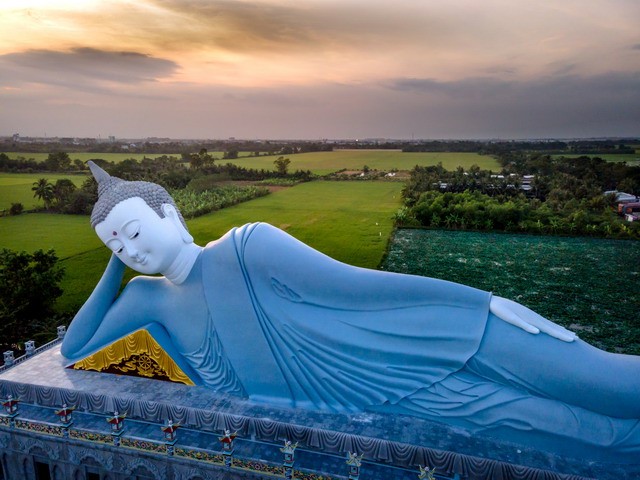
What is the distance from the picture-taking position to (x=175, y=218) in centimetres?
766

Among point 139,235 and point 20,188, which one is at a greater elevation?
point 139,235

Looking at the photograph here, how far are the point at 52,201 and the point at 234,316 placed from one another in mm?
25688

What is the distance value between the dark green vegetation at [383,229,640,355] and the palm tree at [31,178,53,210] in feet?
65.8

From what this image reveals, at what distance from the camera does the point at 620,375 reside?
6055 millimetres

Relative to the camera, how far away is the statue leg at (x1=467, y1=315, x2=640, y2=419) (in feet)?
19.8

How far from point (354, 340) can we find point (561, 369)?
2771mm

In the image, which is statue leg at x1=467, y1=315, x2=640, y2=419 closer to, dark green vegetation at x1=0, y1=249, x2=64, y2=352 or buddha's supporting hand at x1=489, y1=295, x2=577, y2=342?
buddha's supporting hand at x1=489, y1=295, x2=577, y2=342

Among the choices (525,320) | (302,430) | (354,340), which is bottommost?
(302,430)

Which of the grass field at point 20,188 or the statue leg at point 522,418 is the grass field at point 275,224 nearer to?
the grass field at point 20,188

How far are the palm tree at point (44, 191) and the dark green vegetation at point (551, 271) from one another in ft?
65.8

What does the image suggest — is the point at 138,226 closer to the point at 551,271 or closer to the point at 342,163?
the point at 551,271

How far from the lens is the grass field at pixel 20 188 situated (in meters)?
28.4

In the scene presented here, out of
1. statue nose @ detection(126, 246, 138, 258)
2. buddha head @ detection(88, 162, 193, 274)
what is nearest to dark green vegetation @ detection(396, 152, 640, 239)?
buddha head @ detection(88, 162, 193, 274)

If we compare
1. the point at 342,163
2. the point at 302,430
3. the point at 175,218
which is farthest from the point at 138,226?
the point at 342,163
